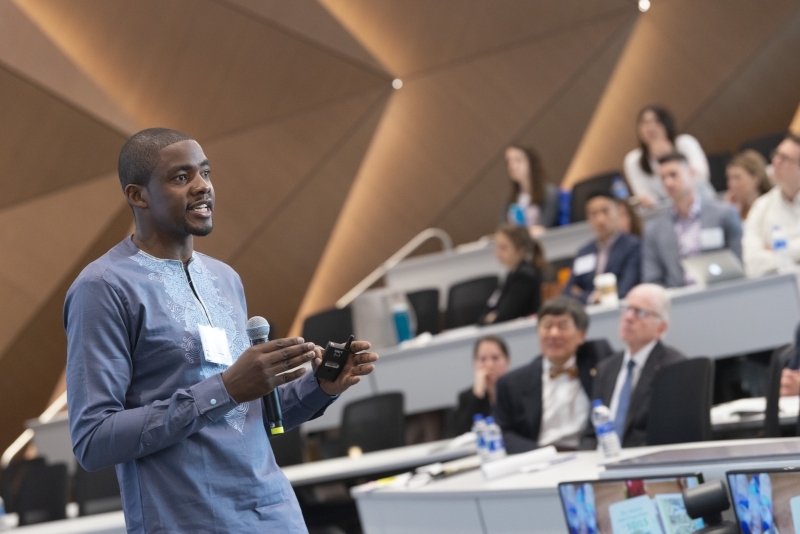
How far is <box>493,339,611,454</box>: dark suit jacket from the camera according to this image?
439cm

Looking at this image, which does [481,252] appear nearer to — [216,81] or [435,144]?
[435,144]

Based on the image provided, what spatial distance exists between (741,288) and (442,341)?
65.2 inches

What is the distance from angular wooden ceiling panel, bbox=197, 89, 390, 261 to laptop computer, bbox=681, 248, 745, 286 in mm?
3970

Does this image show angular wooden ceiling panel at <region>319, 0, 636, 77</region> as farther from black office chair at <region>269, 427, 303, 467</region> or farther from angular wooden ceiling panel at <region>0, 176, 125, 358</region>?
black office chair at <region>269, 427, 303, 467</region>

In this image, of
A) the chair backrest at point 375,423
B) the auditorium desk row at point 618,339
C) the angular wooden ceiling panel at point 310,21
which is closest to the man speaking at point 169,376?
the chair backrest at point 375,423

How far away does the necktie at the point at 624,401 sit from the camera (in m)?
4.04

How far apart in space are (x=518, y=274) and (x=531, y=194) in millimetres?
1460

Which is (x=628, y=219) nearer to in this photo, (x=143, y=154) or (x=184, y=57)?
(x=184, y=57)

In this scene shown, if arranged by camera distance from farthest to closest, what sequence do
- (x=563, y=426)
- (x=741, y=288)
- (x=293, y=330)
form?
(x=293, y=330) → (x=741, y=288) → (x=563, y=426)

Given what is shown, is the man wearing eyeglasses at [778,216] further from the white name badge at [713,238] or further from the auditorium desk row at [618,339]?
the auditorium desk row at [618,339]

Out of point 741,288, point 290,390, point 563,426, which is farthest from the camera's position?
point 741,288

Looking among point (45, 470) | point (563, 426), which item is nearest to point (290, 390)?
point (563, 426)

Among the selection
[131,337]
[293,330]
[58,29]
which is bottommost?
[131,337]

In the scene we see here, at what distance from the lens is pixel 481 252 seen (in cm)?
765
